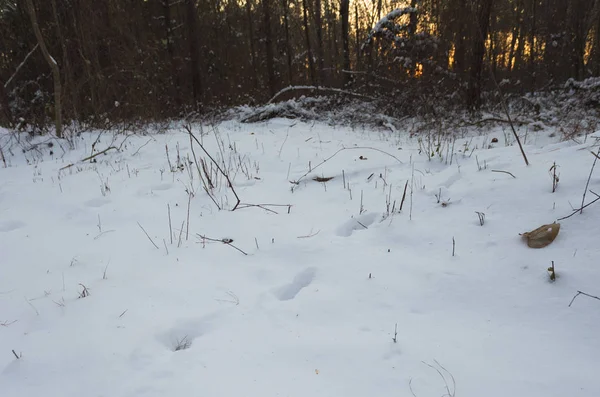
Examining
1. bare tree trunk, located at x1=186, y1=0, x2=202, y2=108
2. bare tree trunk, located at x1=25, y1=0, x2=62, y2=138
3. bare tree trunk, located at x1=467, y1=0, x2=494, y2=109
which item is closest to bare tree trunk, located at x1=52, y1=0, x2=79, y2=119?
bare tree trunk, located at x1=25, y1=0, x2=62, y2=138

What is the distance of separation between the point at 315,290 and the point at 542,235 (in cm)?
144

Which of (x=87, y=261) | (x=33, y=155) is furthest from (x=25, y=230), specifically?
(x=33, y=155)

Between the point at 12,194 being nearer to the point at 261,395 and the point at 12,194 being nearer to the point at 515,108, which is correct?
the point at 261,395

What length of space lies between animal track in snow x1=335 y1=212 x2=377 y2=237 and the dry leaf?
1.13 m

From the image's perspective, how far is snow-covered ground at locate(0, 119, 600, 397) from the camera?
1519 mm

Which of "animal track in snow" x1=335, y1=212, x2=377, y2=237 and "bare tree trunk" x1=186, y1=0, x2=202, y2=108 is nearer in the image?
"animal track in snow" x1=335, y1=212, x2=377, y2=237

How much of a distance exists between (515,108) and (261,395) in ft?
31.4

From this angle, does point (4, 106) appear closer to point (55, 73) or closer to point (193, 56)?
point (55, 73)

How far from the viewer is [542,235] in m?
2.14

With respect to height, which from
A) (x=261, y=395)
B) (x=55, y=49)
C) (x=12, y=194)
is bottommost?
(x=261, y=395)

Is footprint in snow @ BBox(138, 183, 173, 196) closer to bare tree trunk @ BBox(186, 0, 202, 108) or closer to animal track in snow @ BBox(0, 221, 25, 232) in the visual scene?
animal track in snow @ BBox(0, 221, 25, 232)

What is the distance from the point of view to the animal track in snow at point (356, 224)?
2.84 meters

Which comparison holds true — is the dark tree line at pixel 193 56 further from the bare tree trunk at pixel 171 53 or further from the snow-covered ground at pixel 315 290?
the snow-covered ground at pixel 315 290

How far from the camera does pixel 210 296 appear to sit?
2102mm
